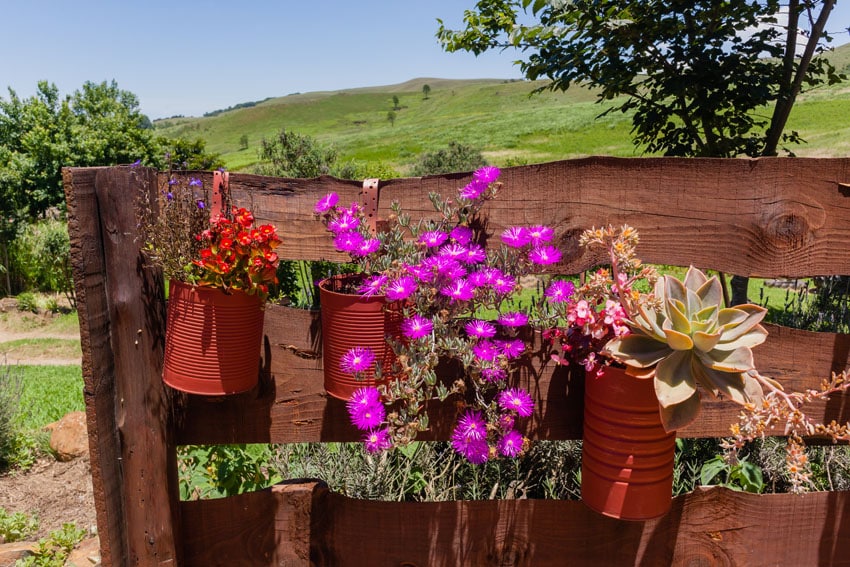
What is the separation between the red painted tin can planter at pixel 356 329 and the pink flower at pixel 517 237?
11.5 inches

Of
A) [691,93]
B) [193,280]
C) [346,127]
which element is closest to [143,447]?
[193,280]

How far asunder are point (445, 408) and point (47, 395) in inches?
223

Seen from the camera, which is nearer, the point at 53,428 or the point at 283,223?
the point at 283,223

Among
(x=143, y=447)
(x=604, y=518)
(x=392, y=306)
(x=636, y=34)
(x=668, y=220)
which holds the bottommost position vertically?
(x=604, y=518)

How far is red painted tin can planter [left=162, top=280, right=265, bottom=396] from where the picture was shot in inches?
55.5

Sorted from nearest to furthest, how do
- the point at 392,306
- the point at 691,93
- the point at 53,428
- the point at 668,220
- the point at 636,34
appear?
the point at 392,306
the point at 668,220
the point at 636,34
the point at 691,93
the point at 53,428

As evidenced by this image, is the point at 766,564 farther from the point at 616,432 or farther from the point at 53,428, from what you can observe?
the point at 53,428

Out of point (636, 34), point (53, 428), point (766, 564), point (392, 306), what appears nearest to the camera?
point (392, 306)

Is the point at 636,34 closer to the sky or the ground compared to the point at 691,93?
closer to the sky

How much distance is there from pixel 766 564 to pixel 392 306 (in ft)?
4.06

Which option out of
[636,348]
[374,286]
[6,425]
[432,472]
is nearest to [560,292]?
[636,348]

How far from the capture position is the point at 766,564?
5.30 feet

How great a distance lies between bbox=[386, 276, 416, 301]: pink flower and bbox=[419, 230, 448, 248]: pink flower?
105mm

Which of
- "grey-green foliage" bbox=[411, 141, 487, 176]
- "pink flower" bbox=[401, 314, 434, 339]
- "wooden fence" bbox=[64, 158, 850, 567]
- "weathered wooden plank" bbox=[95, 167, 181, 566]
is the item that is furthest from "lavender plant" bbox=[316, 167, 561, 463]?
"grey-green foliage" bbox=[411, 141, 487, 176]
